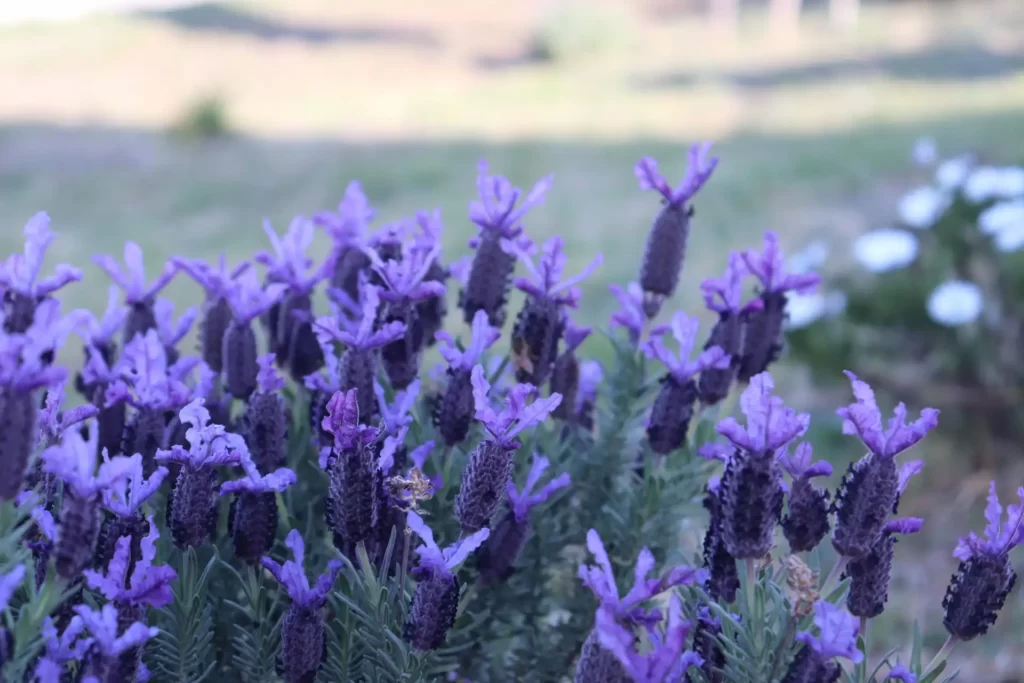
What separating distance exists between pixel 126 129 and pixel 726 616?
9.80 meters

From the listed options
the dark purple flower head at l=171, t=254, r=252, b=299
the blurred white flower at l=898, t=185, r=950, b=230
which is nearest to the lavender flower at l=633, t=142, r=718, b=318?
the dark purple flower head at l=171, t=254, r=252, b=299

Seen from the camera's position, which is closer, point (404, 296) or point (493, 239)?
point (404, 296)

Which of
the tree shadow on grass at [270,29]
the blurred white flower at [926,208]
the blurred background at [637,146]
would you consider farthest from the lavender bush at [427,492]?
the tree shadow on grass at [270,29]

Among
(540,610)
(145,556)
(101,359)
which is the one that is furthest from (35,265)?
Result: (540,610)

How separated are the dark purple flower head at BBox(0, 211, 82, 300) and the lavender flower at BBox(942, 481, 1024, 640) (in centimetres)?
100

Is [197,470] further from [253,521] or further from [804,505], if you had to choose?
[804,505]

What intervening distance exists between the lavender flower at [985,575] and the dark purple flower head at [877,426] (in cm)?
11

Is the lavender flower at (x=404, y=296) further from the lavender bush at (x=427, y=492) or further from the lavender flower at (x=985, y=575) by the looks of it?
the lavender flower at (x=985, y=575)

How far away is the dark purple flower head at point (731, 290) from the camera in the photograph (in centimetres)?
125

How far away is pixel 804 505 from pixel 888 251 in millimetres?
Answer: 2794

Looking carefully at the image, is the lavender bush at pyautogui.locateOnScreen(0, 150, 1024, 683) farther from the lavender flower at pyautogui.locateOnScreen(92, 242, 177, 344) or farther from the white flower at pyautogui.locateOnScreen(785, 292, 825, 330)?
the white flower at pyautogui.locateOnScreen(785, 292, 825, 330)

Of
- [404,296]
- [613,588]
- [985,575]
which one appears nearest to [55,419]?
[404,296]

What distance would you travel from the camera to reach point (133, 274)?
4.32 ft

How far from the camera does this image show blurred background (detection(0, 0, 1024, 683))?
3.18 meters
